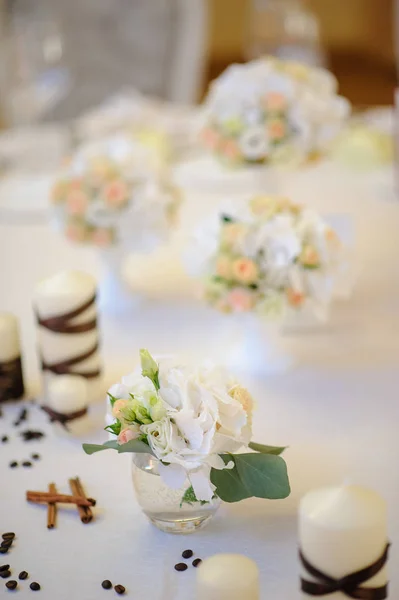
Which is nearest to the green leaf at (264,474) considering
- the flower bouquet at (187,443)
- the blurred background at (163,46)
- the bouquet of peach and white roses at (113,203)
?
the flower bouquet at (187,443)

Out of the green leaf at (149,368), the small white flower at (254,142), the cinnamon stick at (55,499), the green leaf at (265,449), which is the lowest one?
the cinnamon stick at (55,499)

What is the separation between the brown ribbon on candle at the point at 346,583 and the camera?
2.41 ft

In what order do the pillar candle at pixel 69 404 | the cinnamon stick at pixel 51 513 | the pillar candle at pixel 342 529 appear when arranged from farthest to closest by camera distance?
1. the pillar candle at pixel 69 404
2. the cinnamon stick at pixel 51 513
3. the pillar candle at pixel 342 529

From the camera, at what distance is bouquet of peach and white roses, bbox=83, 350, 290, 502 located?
88 centimetres

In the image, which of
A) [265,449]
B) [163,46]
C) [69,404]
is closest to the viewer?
[265,449]

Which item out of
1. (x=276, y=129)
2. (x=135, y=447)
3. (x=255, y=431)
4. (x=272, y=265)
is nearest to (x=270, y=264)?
(x=272, y=265)

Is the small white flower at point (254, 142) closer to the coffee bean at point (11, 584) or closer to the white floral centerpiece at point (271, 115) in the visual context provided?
the white floral centerpiece at point (271, 115)

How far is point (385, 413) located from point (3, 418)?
596 mm

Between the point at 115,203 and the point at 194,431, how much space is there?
28.7 inches

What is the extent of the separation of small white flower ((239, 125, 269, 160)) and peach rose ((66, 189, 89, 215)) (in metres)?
0.44

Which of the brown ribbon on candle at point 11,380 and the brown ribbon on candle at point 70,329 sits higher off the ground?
the brown ribbon on candle at point 70,329

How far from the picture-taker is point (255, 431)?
1202mm

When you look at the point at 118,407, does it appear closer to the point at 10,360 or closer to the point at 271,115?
the point at 10,360

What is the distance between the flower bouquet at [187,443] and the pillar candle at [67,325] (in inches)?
12.3
